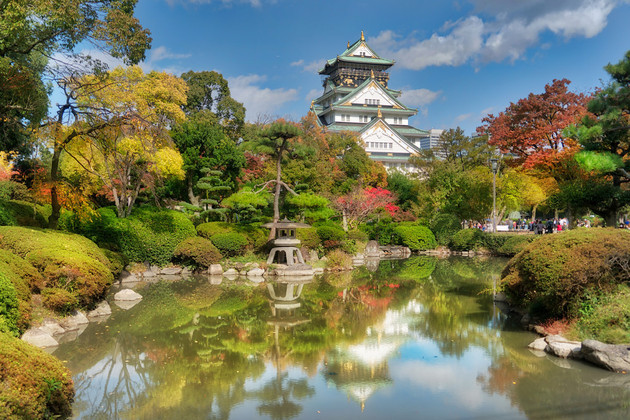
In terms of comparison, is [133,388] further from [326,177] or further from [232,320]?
[326,177]

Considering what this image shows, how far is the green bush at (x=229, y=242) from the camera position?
17516 millimetres

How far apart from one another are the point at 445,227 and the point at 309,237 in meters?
10.7

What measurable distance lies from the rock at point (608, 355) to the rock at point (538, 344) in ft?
2.81

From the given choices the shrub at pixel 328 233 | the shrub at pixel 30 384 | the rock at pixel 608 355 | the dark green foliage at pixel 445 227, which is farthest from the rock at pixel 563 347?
the dark green foliage at pixel 445 227

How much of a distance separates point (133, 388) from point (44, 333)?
277 cm

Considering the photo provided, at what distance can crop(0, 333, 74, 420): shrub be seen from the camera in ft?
13.9

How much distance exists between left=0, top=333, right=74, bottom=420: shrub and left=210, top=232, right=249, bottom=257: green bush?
12.1m

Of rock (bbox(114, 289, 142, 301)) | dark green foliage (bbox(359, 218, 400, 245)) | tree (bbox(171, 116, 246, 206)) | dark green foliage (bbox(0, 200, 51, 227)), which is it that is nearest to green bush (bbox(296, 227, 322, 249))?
tree (bbox(171, 116, 246, 206))

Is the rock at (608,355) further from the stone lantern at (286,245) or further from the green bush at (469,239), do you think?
the green bush at (469,239)

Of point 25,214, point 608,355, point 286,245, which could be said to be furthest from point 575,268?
point 25,214

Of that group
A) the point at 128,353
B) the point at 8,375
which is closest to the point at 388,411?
the point at 8,375

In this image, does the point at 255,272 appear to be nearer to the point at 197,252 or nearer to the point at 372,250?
the point at 197,252

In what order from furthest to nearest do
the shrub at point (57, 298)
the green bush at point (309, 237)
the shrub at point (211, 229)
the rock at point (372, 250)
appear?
the rock at point (372, 250) < the green bush at point (309, 237) < the shrub at point (211, 229) < the shrub at point (57, 298)

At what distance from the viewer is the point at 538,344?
305 inches
